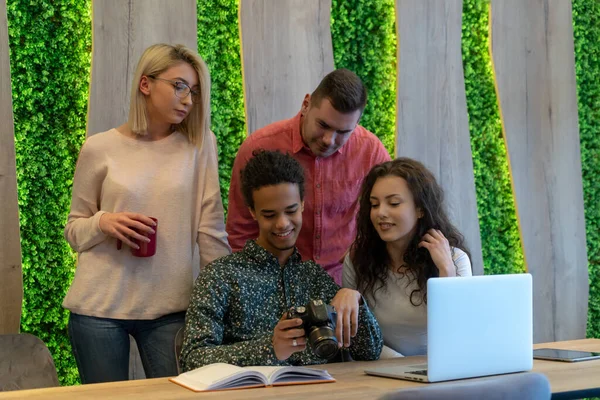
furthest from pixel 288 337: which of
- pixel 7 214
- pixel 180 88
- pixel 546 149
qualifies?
pixel 546 149

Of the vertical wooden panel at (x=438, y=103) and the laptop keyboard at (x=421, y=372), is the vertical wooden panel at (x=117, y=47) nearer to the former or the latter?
the vertical wooden panel at (x=438, y=103)

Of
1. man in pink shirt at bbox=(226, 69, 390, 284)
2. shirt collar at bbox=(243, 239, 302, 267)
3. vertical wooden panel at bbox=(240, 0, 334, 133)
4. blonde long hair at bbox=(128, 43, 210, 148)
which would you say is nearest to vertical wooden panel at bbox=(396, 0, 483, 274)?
vertical wooden panel at bbox=(240, 0, 334, 133)

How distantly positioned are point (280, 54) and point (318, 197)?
3.04 ft

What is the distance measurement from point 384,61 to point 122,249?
1865 millimetres

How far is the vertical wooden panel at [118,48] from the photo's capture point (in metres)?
3.30

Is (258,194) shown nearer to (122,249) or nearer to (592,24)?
(122,249)

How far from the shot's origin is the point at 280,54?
3.68 meters

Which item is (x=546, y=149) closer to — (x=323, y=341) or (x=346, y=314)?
(x=346, y=314)

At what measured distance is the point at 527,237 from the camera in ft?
14.2

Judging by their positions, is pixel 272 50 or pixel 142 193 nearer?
pixel 142 193

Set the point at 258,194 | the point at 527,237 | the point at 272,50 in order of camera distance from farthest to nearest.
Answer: the point at 527,237, the point at 272,50, the point at 258,194

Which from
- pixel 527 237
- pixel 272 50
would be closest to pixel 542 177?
pixel 527 237

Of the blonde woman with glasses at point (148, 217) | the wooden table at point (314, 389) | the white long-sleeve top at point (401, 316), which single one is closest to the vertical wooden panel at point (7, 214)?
the blonde woman with glasses at point (148, 217)

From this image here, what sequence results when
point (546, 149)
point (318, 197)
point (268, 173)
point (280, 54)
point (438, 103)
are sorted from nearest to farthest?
point (268, 173), point (318, 197), point (280, 54), point (438, 103), point (546, 149)
